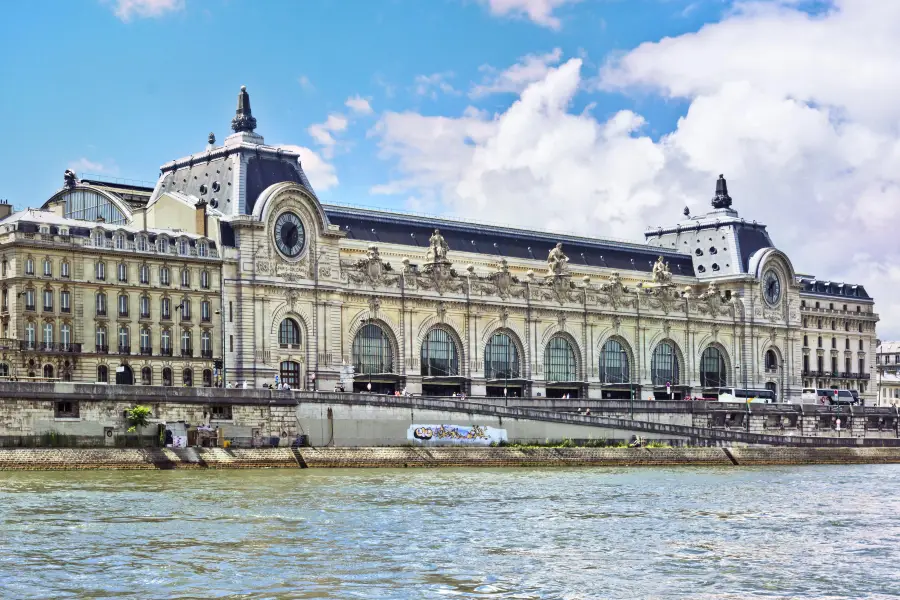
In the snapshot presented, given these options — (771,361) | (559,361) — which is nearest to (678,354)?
(771,361)

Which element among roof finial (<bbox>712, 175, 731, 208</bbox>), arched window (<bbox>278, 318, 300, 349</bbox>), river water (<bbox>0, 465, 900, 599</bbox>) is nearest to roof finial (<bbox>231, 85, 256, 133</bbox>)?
arched window (<bbox>278, 318, 300, 349</bbox>)

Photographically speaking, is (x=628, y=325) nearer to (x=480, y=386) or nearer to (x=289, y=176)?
(x=480, y=386)

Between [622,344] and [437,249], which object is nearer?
[437,249]

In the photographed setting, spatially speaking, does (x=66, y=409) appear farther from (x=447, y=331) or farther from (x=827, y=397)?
(x=827, y=397)

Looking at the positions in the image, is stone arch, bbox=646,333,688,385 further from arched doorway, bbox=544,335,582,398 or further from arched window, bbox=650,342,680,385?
arched doorway, bbox=544,335,582,398

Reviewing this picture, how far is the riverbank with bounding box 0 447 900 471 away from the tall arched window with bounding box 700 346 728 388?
118 feet

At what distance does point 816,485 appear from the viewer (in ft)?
265

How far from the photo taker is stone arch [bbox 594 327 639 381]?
461 feet

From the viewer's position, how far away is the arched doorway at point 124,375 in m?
103

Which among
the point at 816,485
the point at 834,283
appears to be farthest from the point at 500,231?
the point at 816,485

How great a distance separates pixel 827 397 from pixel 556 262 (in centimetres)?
3042

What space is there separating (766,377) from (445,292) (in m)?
45.3

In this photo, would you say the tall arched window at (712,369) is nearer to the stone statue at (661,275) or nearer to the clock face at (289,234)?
the stone statue at (661,275)

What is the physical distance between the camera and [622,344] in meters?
143
